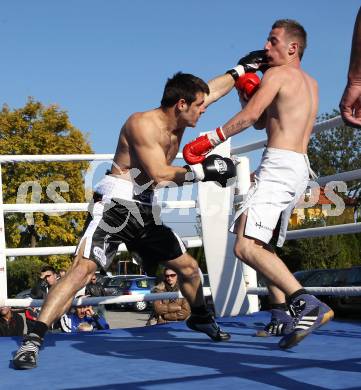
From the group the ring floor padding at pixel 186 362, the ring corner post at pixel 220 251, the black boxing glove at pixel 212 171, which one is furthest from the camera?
the ring corner post at pixel 220 251

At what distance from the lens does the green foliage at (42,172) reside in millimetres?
21375

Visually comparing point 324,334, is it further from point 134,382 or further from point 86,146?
point 86,146

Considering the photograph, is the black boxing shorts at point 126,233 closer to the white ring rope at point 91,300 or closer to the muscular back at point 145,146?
the muscular back at point 145,146

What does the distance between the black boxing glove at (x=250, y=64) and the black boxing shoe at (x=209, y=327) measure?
4.27 feet

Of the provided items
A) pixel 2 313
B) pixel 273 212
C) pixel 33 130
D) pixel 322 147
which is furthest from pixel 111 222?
Result: pixel 322 147

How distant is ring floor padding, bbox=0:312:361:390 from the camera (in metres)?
2.21

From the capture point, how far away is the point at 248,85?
10.4ft

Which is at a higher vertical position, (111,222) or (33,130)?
(33,130)

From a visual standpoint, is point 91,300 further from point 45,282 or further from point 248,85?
point 45,282

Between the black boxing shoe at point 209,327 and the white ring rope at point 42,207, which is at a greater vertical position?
the white ring rope at point 42,207

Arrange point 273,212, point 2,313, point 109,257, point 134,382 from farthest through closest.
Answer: point 2,313, point 109,257, point 273,212, point 134,382

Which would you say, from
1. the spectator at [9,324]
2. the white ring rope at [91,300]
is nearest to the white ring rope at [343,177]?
the white ring rope at [91,300]

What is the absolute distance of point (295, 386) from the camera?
2082 mm

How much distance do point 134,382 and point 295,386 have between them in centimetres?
56
